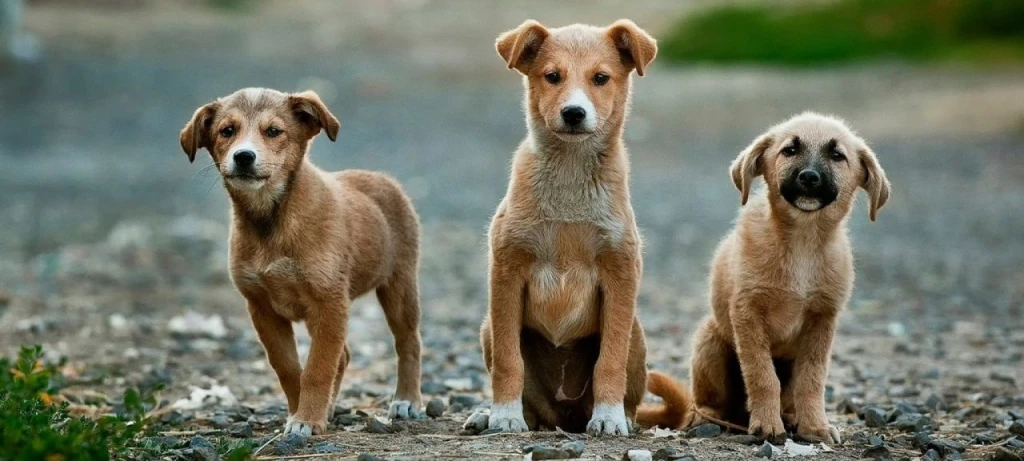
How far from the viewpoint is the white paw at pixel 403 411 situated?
289 inches

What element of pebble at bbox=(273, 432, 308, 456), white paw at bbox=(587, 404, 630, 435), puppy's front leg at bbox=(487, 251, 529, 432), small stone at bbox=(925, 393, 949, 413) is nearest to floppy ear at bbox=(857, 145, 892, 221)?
small stone at bbox=(925, 393, 949, 413)

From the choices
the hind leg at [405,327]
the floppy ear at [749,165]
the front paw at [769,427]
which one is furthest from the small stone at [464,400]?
the floppy ear at [749,165]

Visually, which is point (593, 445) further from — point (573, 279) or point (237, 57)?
point (237, 57)

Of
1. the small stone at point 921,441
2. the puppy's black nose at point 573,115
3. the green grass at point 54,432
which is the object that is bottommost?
the small stone at point 921,441

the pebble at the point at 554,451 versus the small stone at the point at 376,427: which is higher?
the small stone at the point at 376,427

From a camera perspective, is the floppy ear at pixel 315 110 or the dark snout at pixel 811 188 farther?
the floppy ear at pixel 315 110

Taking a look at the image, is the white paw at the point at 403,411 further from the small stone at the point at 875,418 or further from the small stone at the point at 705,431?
the small stone at the point at 875,418

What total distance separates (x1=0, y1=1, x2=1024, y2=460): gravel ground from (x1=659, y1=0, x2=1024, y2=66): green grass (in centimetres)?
155

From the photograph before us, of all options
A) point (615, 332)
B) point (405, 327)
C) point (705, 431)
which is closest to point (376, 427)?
point (405, 327)

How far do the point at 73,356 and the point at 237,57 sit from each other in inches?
967

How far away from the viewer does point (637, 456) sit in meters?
5.89

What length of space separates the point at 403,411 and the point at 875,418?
2.54 metres

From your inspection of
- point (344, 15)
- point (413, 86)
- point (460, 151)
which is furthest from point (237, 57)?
point (460, 151)

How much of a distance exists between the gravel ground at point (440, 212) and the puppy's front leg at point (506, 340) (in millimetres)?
215
